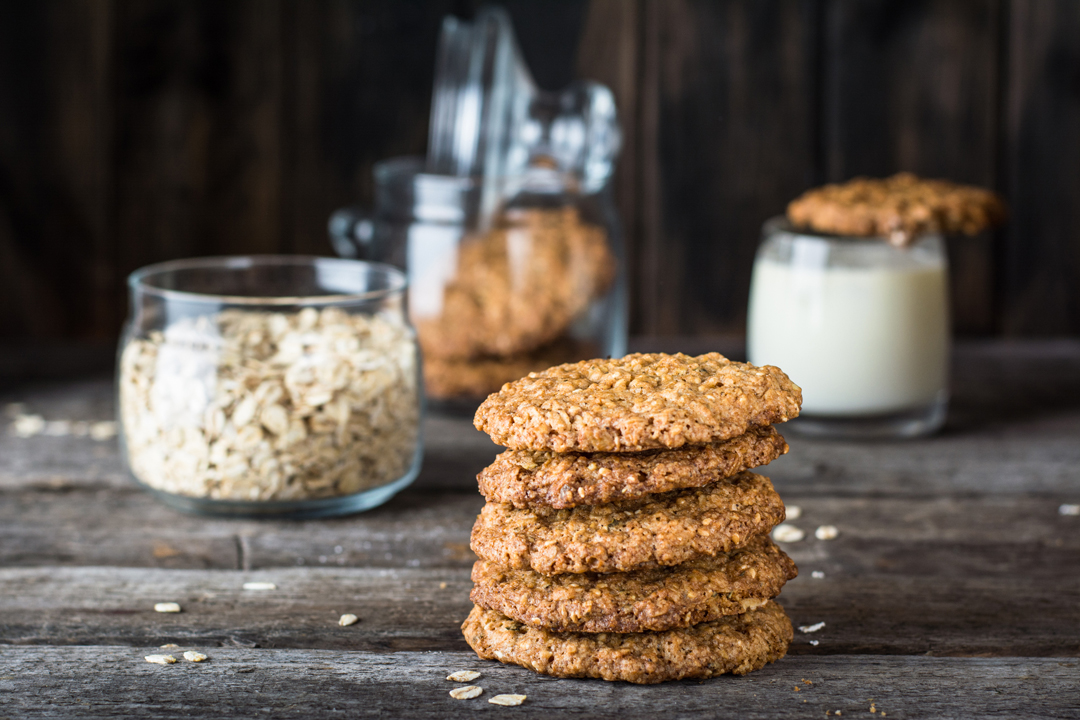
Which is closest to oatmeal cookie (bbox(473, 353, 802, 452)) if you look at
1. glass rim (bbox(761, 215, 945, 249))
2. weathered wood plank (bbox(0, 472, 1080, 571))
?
weathered wood plank (bbox(0, 472, 1080, 571))

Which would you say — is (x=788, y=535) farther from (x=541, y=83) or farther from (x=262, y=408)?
(x=541, y=83)

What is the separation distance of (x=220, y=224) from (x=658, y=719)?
4.42 feet

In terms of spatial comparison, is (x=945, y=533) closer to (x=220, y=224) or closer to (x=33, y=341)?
(x=220, y=224)

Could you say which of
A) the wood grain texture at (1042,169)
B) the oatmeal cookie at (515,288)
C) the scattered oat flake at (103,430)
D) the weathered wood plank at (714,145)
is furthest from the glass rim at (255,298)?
the wood grain texture at (1042,169)

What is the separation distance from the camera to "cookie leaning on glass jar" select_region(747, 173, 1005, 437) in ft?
4.11

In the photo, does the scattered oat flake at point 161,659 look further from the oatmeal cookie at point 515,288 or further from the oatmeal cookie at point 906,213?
the oatmeal cookie at point 906,213

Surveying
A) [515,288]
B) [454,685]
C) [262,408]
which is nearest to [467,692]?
[454,685]

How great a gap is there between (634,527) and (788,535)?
36cm

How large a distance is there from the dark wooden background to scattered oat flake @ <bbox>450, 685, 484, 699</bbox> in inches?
47.9

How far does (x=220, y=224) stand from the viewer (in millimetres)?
1807

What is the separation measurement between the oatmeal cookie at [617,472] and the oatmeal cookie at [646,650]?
0.09m

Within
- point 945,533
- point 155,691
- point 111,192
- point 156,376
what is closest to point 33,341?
point 111,192

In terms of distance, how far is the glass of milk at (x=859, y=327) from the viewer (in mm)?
1258

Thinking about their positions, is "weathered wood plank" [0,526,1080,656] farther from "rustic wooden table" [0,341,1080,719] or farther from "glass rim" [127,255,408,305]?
"glass rim" [127,255,408,305]
